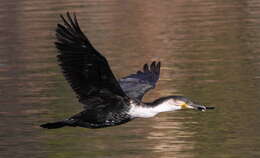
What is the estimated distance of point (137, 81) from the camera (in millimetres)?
Answer: 10867

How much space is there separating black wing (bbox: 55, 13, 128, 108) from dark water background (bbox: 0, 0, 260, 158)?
1565 millimetres

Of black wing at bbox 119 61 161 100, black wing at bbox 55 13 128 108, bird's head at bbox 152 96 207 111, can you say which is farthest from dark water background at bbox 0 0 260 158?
black wing at bbox 55 13 128 108

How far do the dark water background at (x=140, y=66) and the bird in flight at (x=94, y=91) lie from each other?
48.9 inches

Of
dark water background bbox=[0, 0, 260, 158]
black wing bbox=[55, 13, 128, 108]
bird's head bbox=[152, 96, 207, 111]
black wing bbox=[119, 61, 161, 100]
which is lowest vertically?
dark water background bbox=[0, 0, 260, 158]

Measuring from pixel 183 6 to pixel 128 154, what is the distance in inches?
575

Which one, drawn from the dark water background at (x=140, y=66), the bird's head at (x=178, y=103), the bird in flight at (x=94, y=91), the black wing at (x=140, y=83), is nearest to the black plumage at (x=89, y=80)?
the bird in flight at (x=94, y=91)

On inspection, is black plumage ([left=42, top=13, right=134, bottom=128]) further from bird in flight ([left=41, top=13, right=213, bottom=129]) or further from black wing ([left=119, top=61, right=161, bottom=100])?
black wing ([left=119, top=61, right=161, bottom=100])

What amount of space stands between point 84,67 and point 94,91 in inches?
16.1

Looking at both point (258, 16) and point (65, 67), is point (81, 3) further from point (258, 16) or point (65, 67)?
point (65, 67)

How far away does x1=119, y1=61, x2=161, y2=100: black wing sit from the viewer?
1033 cm

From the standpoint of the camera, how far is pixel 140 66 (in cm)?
1688

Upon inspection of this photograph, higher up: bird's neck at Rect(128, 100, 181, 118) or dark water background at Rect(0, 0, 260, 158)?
bird's neck at Rect(128, 100, 181, 118)

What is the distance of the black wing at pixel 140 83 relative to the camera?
10327 millimetres

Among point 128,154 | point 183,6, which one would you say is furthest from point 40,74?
point 183,6
